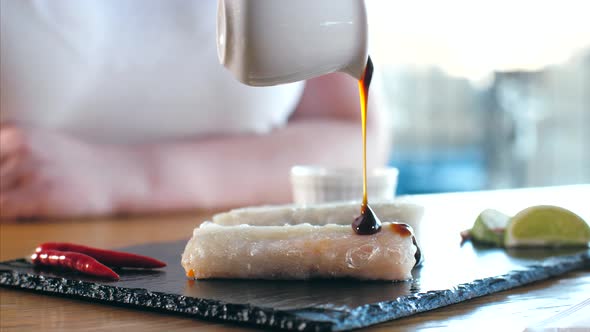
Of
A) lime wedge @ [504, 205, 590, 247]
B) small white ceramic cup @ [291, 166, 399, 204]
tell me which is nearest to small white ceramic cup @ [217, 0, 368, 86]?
lime wedge @ [504, 205, 590, 247]

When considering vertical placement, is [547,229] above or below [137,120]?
below

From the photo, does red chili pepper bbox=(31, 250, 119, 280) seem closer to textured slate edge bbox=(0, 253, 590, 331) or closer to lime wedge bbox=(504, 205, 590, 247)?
textured slate edge bbox=(0, 253, 590, 331)

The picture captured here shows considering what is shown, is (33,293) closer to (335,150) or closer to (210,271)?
(210,271)

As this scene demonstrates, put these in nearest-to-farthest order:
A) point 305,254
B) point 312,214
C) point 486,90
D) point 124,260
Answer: point 305,254, point 124,260, point 312,214, point 486,90

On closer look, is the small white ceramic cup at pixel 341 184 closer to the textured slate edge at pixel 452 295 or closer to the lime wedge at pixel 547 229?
the lime wedge at pixel 547 229

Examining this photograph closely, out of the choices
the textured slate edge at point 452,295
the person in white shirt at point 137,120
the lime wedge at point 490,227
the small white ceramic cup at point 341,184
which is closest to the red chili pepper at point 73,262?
the textured slate edge at point 452,295

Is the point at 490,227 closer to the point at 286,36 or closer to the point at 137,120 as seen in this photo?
the point at 286,36

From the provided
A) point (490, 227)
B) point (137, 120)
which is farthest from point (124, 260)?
point (137, 120)

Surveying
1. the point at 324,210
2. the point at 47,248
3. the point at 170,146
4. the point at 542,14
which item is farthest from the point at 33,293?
the point at 542,14
